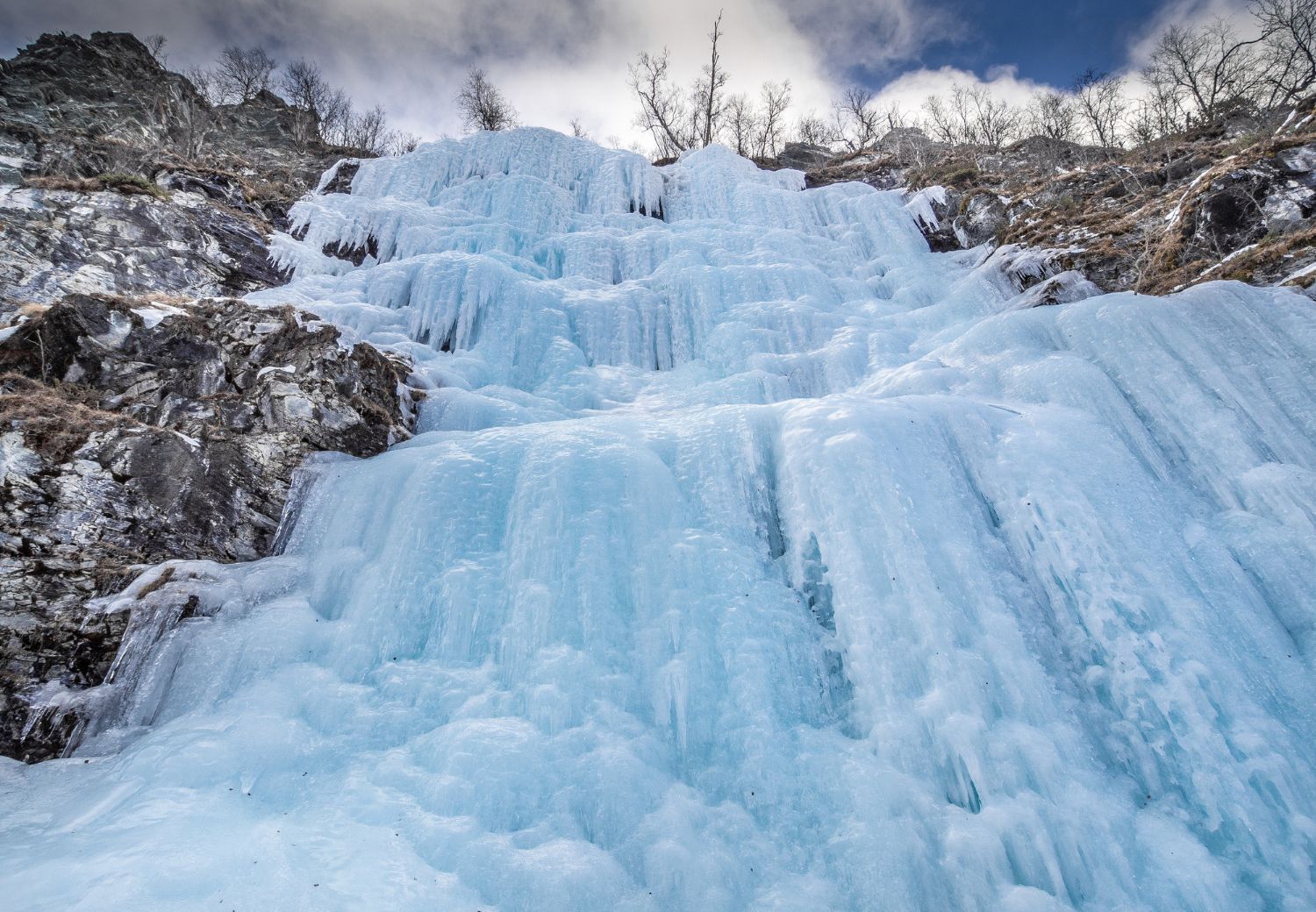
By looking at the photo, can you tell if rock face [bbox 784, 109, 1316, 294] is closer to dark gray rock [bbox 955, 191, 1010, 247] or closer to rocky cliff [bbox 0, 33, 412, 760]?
dark gray rock [bbox 955, 191, 1010, 247]

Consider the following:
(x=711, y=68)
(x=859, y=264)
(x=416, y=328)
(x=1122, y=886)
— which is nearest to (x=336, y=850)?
(x=1122, y=886)

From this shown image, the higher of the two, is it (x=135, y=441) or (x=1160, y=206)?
(x=1160, y=206)

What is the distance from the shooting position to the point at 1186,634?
3.48 m

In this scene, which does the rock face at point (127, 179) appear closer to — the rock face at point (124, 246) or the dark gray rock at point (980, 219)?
the rock face at point (124, 246)

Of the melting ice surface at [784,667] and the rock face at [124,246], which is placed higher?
the rock face at [124,246]

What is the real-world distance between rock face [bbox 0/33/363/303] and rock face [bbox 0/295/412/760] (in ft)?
7.41

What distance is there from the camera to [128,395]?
6.05 metres

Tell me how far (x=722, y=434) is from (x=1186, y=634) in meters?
3.57

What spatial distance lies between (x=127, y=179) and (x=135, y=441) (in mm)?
8242

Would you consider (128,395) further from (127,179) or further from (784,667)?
(784,667)

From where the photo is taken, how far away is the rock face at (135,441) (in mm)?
3945

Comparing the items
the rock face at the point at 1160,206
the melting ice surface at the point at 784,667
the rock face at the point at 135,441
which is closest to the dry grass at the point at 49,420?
the rock face at the point at 135,441

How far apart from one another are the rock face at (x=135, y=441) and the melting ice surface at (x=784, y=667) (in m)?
0.52

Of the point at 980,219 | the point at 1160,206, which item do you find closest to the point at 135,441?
the point at 1160,206
